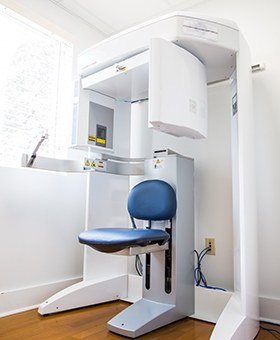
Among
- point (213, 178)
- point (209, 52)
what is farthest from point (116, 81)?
point (213, 178)

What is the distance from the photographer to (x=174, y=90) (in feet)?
4.88

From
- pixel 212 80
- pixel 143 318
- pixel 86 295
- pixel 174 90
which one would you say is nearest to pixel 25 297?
pixel 86 295

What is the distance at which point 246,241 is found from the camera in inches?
57.4

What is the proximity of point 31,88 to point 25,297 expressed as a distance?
1.45m

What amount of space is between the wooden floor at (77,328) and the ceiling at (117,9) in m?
2.26

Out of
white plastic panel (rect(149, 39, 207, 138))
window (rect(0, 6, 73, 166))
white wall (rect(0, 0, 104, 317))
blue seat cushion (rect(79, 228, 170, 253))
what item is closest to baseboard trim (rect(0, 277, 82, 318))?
white wall (rect(0, 0, 104, 317))

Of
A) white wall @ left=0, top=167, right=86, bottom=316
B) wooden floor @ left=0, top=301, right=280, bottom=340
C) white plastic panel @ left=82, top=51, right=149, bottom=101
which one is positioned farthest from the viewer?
white wall @ left=0, top=167, right=86, bottom=316

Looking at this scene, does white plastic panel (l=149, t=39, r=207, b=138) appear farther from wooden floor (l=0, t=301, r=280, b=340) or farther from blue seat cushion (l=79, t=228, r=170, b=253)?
wooden floor (l=0, t=301, r=280, b=340)

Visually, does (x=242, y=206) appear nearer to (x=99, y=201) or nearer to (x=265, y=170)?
(x=265, y=170)

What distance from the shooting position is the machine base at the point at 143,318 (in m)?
1.49

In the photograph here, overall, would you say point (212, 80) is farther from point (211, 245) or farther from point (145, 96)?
point (211, 245)

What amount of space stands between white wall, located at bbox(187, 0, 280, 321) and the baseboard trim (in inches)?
54.0

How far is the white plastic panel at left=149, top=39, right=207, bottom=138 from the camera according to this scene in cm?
144

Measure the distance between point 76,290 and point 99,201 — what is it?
61 centimetres
